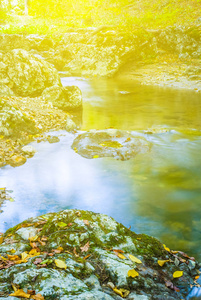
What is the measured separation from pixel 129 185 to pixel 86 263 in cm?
397

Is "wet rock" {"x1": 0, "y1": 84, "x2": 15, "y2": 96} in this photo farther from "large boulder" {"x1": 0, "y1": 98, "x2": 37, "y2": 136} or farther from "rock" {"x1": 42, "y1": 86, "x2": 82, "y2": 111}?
"large boulder" {"x1": 0, "y1": 98, "x2": 37, "y2": 136}

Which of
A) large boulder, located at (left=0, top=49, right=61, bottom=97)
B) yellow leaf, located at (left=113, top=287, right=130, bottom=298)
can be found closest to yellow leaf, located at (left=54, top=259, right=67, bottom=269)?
yellow leaf, located at (left=113, top=287, right=130, bottom=298)

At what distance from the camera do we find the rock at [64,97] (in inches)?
508

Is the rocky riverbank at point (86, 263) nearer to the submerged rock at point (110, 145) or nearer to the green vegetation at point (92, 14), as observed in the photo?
the submerged rock at point (110, 145)

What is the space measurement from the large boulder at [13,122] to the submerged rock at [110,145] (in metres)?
1.92

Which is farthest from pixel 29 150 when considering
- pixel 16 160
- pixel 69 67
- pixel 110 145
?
pixel 69 67

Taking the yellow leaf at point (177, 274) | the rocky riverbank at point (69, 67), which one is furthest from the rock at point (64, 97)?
the yellow leaf at point (177, 274)

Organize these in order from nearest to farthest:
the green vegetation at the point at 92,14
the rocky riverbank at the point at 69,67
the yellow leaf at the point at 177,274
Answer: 1. the yellow leaf at the point at 177,274
2. the rocky riverbank at the point at 69,67
3. the green vegetation at the point at 92,14

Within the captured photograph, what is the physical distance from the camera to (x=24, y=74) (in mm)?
13422

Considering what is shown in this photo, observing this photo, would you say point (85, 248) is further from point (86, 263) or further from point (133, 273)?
point (133, 273)

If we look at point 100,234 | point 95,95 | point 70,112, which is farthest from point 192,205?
point 95,95

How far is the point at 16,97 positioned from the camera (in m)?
12.4

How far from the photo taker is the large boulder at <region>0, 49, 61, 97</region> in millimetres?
13180

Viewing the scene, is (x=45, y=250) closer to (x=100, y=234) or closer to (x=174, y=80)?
(x=100, y=234)
